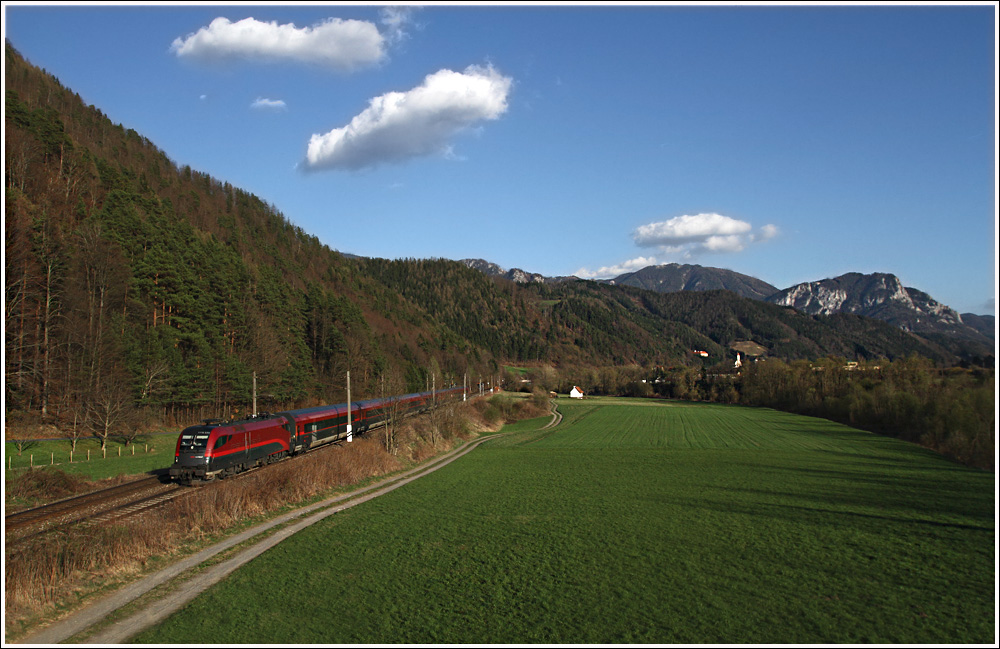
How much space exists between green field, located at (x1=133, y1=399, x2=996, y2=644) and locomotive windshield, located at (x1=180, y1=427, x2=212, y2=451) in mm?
10188

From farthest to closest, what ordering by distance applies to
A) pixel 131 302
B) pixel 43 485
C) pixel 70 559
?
pixel 131 302, pixel 43 485, pixel 70 559

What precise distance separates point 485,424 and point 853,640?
6795cm

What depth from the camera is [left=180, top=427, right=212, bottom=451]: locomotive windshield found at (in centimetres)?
2947

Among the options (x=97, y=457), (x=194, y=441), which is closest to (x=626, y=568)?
(x=194, y=441)

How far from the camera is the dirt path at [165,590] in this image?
1101cm

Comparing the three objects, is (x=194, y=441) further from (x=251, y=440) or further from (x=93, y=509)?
(x=93, y=509)

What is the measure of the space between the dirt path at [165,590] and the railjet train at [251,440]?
8.94 metres

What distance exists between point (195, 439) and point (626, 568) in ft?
77.2

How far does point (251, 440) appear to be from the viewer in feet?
111

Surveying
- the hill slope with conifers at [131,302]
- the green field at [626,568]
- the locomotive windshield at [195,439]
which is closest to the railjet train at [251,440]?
the locomotive windshield at [195,439]

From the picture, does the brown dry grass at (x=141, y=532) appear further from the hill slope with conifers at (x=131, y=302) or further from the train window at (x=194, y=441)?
the hill slope with conifers at (x=131, y=302)

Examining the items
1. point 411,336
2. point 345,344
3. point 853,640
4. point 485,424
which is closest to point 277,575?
point 853,640

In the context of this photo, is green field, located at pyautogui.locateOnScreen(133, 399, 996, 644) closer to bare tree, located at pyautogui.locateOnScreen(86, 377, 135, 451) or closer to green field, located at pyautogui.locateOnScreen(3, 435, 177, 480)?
green field, located at pyautogui.locateOnScreen(3, 435, 177, 480)

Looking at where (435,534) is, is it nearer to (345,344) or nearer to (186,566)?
(186,566)
